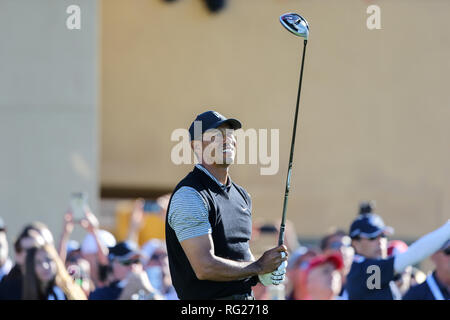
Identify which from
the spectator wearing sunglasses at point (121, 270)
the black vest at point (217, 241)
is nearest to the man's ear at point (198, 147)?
the black vest at point (217, 241)


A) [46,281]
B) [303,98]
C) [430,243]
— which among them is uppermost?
[303,98]

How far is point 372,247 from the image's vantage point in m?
6.54

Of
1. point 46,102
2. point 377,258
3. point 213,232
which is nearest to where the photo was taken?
point 213,232

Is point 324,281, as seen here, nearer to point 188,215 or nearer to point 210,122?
point 210,122

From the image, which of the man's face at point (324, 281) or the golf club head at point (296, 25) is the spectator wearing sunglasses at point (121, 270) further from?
the golf club head at point (296, 25)

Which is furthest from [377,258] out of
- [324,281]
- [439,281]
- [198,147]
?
[198,147]

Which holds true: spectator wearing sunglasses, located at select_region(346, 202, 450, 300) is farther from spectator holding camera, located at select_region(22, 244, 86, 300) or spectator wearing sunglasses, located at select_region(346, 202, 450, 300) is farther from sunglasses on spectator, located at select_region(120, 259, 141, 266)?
spectator holding camera, located at select_region(22, 244, 86, 300)

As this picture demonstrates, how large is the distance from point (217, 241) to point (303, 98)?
11103 mm

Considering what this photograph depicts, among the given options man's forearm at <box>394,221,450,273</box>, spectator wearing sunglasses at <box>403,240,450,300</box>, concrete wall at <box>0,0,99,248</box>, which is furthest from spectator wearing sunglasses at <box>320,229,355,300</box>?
concrete wall at <box>0,0,99,248</box>

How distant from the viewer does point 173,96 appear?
15.4 metres
